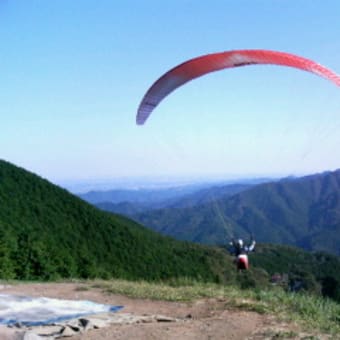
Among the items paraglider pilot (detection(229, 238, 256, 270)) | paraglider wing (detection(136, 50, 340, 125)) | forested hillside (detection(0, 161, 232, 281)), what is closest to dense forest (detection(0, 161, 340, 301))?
forested hillside (detection(0, 161, 232, 281))

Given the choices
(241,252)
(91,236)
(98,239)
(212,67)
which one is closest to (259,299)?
(241,252)

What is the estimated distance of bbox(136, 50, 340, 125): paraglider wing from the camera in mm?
9914

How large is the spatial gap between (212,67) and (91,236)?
5730cm

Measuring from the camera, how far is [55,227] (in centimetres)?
6094

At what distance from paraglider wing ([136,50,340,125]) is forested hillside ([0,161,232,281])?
1219 inches

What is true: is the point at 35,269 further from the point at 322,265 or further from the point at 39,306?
the point at 322,265

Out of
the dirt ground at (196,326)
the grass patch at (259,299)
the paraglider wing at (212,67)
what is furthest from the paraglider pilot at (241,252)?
the paraglider wing at (212,67)

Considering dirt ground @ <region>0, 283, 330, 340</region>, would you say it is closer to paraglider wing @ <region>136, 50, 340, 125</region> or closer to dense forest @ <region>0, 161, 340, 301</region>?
paraglider wing @ <region>136, 50, 340, 125</region>

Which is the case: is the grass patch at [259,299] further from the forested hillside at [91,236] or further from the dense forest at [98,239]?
the forested hillside at [91,236]

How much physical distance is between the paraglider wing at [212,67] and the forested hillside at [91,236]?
31.0 meters

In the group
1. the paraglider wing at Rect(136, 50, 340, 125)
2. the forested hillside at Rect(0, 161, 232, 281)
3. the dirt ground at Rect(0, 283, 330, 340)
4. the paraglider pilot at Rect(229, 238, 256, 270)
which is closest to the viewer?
the dirt ground at Rect(0, 283, 330, 340)

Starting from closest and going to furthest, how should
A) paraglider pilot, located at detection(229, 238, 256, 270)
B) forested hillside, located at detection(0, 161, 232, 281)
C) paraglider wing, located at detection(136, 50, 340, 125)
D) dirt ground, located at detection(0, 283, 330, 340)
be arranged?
dirt ground, located at detection(0, 283, 330, 340), paraglider wing, located at detection(136, 50, 340, 125), paraglider pilot, located at detection(229, 238, 256, 270), forested hillside, located at detection(0, 161, 232, 281)

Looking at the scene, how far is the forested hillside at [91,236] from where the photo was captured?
55.8 metres

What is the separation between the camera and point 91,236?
66.5 meters
